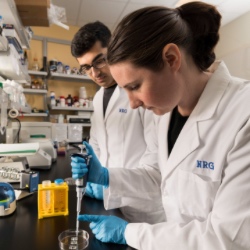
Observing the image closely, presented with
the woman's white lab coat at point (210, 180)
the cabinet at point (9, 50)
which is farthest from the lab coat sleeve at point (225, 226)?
the cabinet at point (9, 50)

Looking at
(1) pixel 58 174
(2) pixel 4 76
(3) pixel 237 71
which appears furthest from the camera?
(3) pixel 237 71

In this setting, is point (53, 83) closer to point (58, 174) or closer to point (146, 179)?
point (58, 174)

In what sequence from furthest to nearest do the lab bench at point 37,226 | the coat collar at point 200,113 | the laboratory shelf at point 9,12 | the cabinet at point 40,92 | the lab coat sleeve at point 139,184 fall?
the cabinet at point 40,92
the laboratory shelf at point 9,12
the lab coat sleeve at point 139,184
the coat collar at point 200,113
the lab bench at point 37,226

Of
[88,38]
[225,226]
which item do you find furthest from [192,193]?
[88,38]

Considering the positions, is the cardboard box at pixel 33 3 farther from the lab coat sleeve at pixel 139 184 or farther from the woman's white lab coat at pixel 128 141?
the lab coat sleeve at pixel 139 184

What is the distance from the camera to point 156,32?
2.41 ft

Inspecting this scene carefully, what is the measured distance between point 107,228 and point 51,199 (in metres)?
0.28

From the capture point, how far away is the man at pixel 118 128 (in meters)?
1.19

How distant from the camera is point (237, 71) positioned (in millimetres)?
3561

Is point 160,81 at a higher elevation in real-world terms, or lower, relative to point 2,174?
higher

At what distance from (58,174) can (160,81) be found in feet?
3.61

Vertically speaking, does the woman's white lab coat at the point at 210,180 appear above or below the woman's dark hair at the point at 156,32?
below

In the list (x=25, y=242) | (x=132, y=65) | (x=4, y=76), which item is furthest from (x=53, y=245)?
(x=4, y=76)

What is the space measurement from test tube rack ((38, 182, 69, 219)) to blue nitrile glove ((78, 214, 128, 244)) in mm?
146
